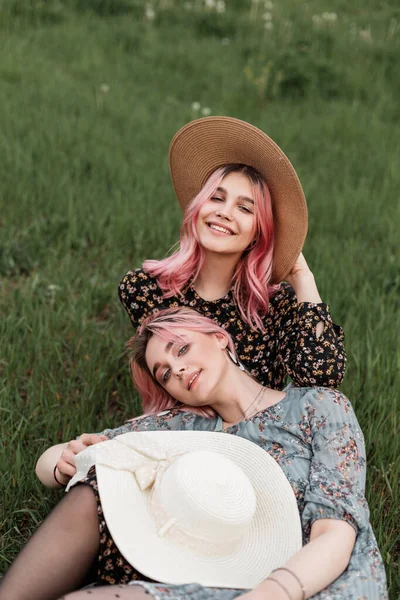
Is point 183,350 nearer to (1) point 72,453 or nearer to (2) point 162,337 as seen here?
(2) point 162,337

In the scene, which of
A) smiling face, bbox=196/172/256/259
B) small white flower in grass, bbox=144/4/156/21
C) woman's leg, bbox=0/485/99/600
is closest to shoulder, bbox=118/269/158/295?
smiling face, bbox=196/172/256/259

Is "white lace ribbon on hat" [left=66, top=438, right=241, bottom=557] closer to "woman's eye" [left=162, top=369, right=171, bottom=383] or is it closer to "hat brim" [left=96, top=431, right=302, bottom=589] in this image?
"hat brim" [left=96, top=431, right=302, bottom=589]

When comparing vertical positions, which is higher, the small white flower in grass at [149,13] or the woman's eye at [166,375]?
the small white flower in grass at [149,13]

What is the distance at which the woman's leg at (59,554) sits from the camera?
6.28 ft

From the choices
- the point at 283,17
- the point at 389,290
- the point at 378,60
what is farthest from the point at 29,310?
the point at 283,17

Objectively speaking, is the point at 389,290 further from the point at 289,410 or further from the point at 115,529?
the point at 115,529

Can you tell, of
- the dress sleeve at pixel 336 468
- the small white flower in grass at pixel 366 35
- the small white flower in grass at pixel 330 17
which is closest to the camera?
the dress sleeve at pixel 336 468

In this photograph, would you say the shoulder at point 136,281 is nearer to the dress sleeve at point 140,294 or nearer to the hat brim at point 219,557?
the dress sleeve at point 140,294

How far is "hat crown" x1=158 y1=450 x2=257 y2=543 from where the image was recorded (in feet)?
6.45

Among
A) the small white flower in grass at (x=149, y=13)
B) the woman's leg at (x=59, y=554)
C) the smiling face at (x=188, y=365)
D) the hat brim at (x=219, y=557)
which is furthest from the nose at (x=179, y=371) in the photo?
the small white flower in grass at (x=149, y=13)

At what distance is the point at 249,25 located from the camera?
8.13m

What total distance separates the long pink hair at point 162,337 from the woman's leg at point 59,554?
57cm

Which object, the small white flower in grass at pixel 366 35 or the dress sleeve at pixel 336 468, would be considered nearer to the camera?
the dress sleeve at pixel 336 468

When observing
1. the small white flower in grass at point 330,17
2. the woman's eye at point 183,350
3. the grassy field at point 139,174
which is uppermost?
the small white flower in grass at point 330,17
